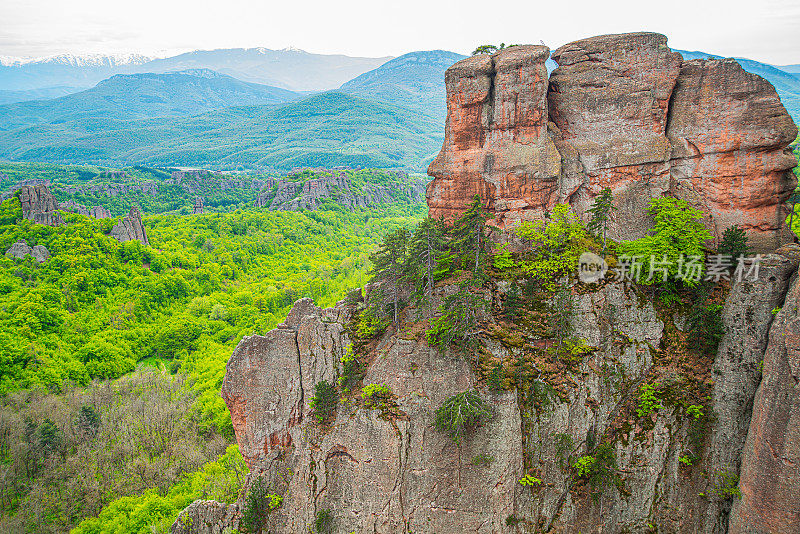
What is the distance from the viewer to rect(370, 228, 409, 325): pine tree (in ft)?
73.5

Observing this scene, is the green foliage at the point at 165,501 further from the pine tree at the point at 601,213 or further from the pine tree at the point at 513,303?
the pine tree at the point at 601,213

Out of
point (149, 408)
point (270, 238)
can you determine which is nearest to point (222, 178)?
point (270, 238)

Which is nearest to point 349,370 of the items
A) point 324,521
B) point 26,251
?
point 324,521

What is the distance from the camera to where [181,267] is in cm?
6194

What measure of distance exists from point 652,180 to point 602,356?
10.7 metres

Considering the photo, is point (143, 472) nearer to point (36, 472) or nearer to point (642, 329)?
point (36, 472)

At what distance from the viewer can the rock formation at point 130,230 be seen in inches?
2368

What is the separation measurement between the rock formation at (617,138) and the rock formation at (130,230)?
53.8 meters

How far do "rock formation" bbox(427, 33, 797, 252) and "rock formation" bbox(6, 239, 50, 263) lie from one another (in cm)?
5257

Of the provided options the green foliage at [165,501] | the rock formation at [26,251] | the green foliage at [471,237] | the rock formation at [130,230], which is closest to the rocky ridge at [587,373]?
the green foliage at [471,237]

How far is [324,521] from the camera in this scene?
20.1m

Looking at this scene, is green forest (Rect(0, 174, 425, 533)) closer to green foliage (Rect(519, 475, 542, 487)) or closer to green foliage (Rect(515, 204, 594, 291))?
green foliage (Rect(519, 475, 542, 487))

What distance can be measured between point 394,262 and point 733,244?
16577 mm

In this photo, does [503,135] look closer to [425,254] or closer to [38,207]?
[425,254]
